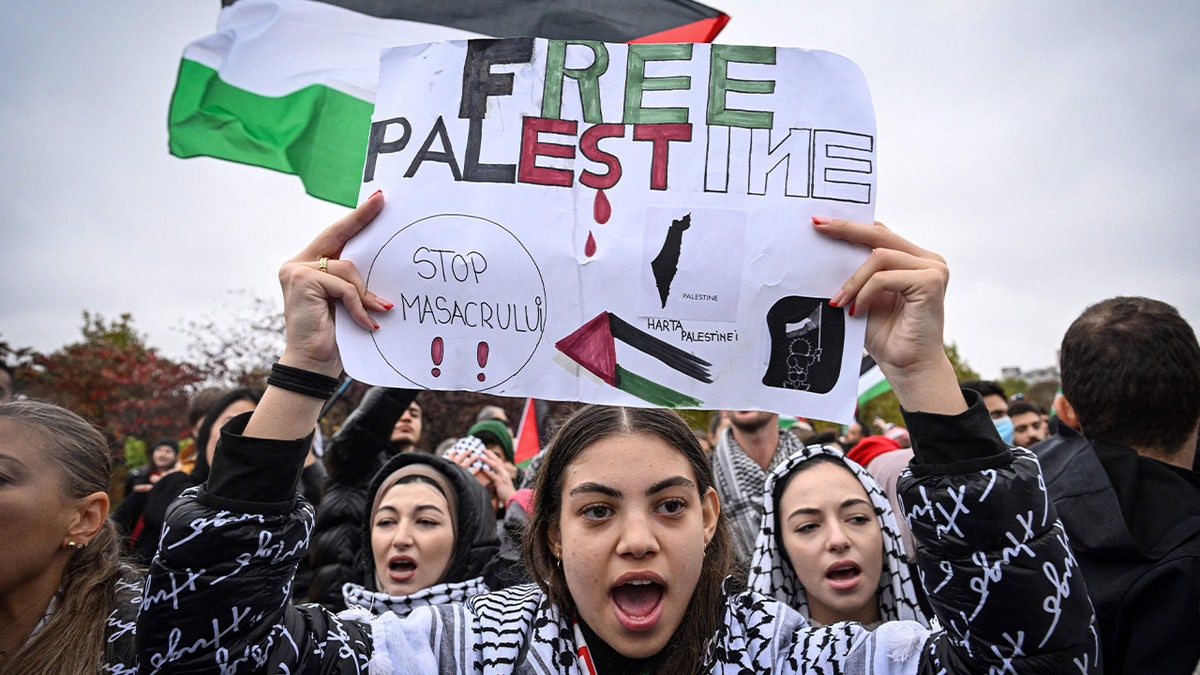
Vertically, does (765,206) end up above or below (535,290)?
above

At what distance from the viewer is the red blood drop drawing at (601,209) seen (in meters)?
1.79

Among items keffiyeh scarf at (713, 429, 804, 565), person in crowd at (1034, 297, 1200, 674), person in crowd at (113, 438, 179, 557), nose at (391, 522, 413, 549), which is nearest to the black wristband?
person in crowd at (113, 438, 179, 557)

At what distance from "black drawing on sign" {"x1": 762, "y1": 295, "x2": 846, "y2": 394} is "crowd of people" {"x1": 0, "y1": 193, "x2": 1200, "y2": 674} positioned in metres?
0.09

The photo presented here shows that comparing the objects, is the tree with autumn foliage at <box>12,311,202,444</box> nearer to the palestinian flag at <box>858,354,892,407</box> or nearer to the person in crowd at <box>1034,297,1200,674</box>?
the palestinian flag at <box>858,354,892,407</box>

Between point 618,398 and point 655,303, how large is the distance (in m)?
0.22

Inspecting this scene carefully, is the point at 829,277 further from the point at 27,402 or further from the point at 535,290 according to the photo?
the point at 27,402

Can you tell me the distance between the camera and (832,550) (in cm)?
273

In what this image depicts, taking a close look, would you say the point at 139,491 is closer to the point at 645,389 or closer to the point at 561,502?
the point at 561,502

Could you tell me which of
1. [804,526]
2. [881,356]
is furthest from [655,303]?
[804,526]

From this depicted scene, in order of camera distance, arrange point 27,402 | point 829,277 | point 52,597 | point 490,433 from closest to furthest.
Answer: point 829,277 < point 52,597 < point 27,402 < point 490,433

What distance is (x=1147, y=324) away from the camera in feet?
7.68

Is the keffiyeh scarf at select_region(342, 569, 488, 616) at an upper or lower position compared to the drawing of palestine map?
lower

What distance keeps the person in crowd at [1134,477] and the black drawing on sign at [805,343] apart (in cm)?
110

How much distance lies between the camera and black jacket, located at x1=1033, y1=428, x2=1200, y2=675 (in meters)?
2.07
